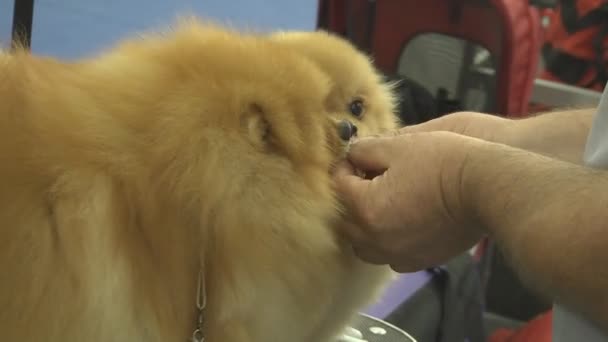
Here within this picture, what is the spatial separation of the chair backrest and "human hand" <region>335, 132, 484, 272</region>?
3.06 feet

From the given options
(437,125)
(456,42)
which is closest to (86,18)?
(456,42)

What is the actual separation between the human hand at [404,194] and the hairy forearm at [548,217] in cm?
2

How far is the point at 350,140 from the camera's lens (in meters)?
0.55

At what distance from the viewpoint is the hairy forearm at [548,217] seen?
0.46 m

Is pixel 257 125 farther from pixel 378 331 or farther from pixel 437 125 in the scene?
pixel 378 331

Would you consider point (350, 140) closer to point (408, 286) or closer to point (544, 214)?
point (544, 214)

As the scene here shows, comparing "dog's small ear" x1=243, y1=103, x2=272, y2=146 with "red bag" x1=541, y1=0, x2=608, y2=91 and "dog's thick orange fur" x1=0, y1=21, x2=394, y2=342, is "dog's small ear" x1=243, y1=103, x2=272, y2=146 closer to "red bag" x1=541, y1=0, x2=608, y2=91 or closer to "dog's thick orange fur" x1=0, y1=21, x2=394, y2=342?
"dog's thick orange fur" x1=0, y1=21, x2=394, y2=342

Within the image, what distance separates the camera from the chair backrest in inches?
57.1

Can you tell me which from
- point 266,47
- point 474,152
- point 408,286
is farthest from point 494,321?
point 266,47

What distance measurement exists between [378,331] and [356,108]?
435 millimetres

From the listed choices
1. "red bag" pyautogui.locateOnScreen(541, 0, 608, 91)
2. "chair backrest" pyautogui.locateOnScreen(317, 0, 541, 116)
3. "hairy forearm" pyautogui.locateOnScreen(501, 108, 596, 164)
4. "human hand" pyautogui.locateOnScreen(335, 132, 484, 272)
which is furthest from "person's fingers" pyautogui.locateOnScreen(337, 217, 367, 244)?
"red bag" pyautogui.locateOnScreen(541, 0, 608, 91)

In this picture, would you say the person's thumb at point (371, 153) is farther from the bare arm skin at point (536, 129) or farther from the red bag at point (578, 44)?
the red bag at point (578, 44)

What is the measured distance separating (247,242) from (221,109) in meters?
0.09

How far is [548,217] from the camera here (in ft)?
1.59
